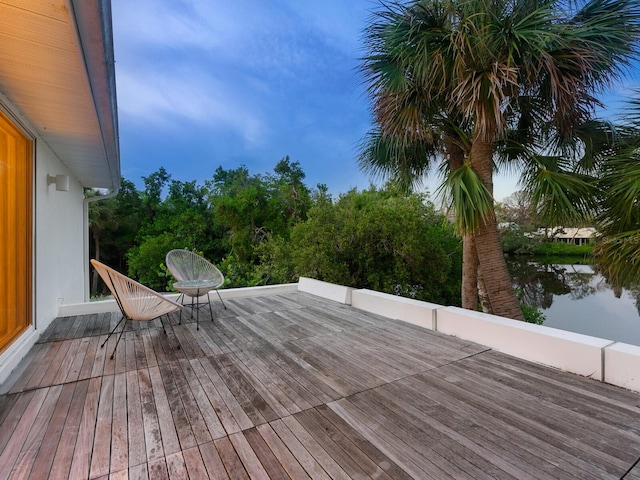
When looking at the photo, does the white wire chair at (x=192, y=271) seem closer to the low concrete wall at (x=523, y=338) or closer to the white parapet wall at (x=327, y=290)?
the low concrete wall at (x=523, y=338)

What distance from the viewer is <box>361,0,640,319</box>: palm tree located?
326cm

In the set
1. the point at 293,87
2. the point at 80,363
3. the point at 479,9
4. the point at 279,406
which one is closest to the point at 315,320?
the point at 279,406

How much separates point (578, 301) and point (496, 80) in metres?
10.9

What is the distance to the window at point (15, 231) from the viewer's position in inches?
98.1

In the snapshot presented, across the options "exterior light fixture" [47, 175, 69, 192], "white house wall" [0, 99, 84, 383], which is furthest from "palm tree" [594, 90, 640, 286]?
"exterior light fixture" [47, 175, 69, 192]

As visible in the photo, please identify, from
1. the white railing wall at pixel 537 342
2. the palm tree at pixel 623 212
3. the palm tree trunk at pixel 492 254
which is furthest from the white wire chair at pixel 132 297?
the palm tree at pixel 623 212

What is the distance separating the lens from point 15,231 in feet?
8.91

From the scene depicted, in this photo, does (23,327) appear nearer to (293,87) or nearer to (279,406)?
(279,406)

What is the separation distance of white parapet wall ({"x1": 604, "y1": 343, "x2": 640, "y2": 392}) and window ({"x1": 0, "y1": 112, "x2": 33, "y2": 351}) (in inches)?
170

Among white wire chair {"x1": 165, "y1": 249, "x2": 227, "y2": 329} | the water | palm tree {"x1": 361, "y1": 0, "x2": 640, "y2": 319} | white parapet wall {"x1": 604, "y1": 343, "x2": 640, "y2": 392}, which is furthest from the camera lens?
the water

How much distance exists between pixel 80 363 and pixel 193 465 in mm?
1773

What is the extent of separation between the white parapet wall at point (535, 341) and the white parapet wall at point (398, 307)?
21 cm

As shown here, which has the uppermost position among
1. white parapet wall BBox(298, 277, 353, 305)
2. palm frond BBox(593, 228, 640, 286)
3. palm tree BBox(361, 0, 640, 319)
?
palm tree BBox(361, 0, 640, 319)

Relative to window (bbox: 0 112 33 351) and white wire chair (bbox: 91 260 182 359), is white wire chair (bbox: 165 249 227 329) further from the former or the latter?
window (bbox: 0 112 33 351)
